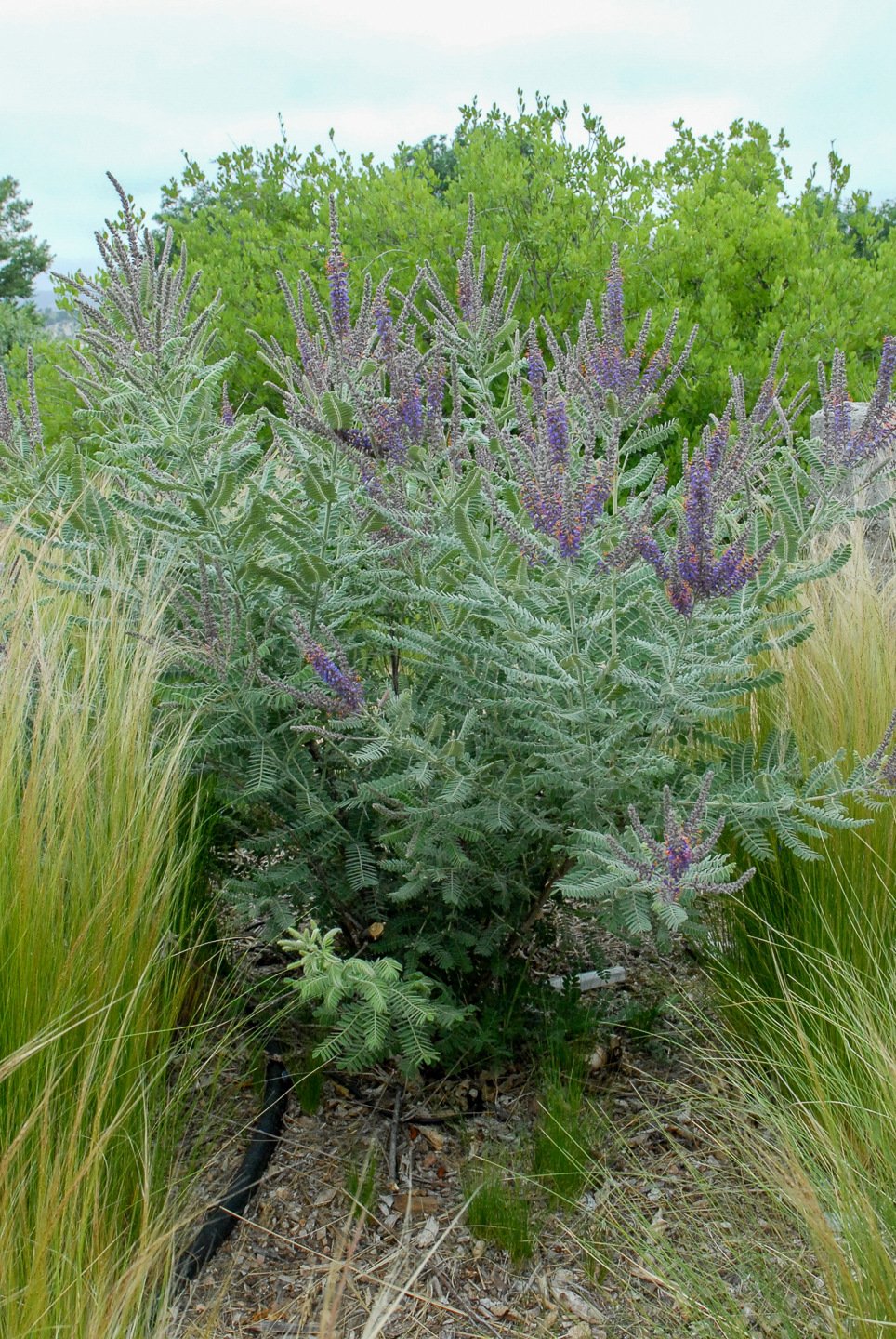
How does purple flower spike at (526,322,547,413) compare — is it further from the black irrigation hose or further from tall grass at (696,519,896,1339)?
the black irrigation hose

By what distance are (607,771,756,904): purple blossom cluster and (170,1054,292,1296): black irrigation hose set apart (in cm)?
107

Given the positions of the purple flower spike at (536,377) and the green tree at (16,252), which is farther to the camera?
the green tree at (16,252)

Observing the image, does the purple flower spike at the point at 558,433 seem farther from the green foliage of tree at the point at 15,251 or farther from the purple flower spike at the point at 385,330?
the green foliage of tree at the point at 15,251

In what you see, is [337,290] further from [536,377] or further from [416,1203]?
[416,1203]

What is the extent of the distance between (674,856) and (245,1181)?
1.22m

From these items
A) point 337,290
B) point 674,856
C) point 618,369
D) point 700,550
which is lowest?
point 674,856

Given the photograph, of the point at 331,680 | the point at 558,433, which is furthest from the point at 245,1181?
the point at 558,433

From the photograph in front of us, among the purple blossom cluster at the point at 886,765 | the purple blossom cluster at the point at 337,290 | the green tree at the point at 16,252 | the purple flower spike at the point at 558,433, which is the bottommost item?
the purple blossom cluster at the point at 886,765

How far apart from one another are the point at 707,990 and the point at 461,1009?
0.77 meters

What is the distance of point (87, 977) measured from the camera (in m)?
1.84

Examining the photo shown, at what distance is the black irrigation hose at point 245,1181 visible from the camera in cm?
194

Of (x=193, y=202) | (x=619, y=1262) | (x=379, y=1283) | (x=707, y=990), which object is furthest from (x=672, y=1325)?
(x=193, y=202)

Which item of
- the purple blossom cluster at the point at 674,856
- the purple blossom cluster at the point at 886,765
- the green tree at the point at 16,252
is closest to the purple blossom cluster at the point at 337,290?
the purple blossom cluster at the point at 674,856

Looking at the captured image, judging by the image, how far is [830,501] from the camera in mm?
2004
